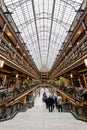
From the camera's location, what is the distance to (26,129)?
585 centimetres

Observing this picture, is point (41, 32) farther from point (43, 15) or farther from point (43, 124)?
point (43, 124)

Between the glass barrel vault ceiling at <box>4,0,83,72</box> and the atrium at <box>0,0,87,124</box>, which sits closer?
the atrium at <box>0,0,87,124</box>

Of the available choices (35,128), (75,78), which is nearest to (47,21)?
(75,78)

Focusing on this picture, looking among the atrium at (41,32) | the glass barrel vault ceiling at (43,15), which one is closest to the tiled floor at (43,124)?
the atrium at (41,32)

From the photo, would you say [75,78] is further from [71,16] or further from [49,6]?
[49,6]

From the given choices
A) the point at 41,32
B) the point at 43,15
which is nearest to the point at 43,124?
the point at 43,15

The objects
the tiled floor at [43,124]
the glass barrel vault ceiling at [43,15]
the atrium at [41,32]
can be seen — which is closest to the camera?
the tiled floor at [43,124]

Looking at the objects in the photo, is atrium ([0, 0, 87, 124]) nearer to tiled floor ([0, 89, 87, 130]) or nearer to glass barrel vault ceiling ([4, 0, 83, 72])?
glass barrel vault ceiling ([4, 0, 83, 72])

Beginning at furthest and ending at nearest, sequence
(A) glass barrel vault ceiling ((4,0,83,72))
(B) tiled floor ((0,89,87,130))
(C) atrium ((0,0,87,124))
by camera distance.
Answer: (A) glass barrel vault ceiling ((4,0,83,72))
(C) atrium ((0,0,87,124))
(B) tiled floor ((0,89,87,130))

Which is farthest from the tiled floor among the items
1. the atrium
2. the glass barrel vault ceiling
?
the glass barrel vault ceiling

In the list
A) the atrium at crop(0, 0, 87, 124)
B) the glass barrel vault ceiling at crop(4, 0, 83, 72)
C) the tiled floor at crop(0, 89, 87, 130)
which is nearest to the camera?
the tiled floor at crop(0, 89, 87, 130)

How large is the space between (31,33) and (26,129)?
26227 mm

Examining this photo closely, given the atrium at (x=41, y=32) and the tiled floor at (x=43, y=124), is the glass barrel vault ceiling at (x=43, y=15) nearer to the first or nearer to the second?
the atrium at (x=41, y=32)

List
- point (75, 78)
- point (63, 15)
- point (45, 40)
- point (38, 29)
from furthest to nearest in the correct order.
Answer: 1. point (45, 40)
2. point (38, 29)
3. point (75, 78)
4. point (63, 15)
